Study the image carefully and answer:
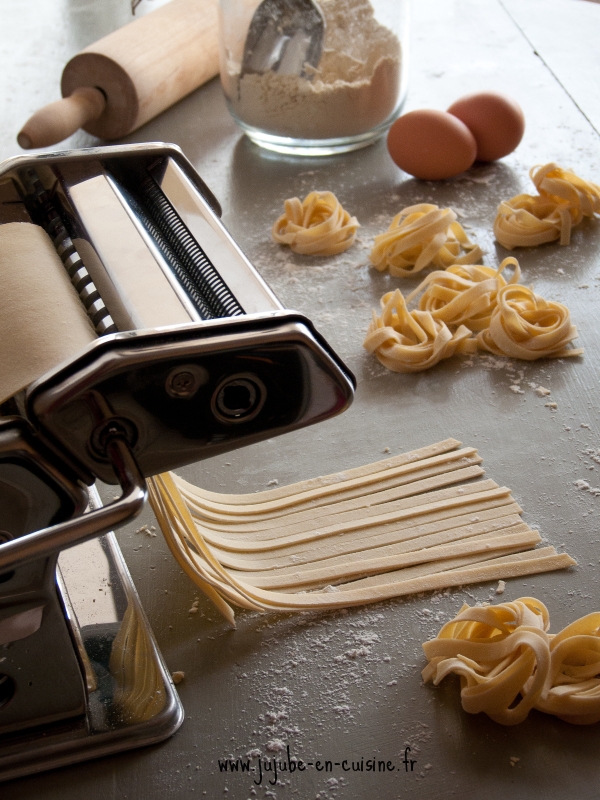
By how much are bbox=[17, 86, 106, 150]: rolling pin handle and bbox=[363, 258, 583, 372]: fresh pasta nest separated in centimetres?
101

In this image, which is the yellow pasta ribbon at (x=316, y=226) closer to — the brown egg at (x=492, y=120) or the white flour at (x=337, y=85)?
the white flour at (x=337, y=85)

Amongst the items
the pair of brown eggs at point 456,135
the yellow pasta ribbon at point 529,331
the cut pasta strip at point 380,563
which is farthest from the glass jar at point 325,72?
the cut pasta strip at point 380,563

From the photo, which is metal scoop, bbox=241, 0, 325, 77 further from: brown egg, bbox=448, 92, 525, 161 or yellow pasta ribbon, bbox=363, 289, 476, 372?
yellow pasta ribbon, bbox=363, 289, 476, 372

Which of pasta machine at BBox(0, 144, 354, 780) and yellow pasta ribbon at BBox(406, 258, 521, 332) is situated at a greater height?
pasta machine at BBox(0, 144, 354, 780)

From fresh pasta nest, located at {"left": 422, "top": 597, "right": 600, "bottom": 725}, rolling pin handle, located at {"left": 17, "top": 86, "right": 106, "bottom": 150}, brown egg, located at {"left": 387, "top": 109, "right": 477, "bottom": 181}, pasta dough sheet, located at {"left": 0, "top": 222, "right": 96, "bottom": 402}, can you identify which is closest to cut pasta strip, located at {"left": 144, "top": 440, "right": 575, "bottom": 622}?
fresh pasta nest, located at {"left": 422, "top": 597, "right": 600, "bottom": 725}

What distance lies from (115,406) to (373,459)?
2.12 ft

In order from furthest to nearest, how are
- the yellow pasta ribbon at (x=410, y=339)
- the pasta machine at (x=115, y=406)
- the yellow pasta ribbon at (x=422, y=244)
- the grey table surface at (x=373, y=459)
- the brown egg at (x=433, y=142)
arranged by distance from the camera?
the brown egg at (x=433, y=142) < the yellow pasta ribbon at (x=422, y=244) < the yellow pasta ribbon at (x=410, y=339) < the grey table surface at (x=373, y=459) < the pasta machine at (x=115, y=406)

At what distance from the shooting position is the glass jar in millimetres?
1965

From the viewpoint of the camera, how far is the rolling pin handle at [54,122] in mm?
2033

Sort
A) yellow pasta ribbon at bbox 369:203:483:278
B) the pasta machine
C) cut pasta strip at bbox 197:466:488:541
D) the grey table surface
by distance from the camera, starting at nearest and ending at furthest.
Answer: the pasta machine, the grey table surface, cut pasta strip at bbox 197:466:488:541, yellow pasta ribbon at bbox 369:203:483:278

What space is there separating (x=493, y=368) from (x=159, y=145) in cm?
71

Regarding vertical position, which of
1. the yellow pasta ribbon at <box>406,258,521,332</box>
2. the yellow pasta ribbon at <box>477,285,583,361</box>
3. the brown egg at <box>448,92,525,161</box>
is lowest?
the yellow pasta ribbon at <box>477,285,583,361</box>

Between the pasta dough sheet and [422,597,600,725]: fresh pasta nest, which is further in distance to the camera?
[422,597,600,725]: fresh pasta nest

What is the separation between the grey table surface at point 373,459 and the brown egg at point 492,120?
0.23ft
